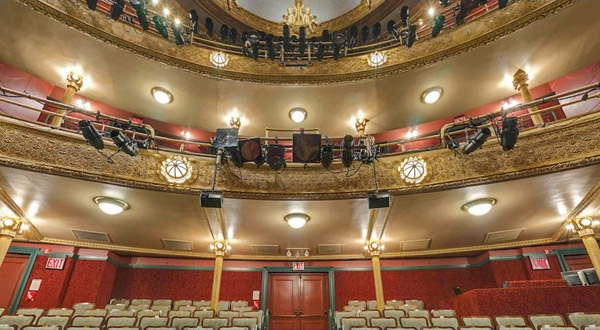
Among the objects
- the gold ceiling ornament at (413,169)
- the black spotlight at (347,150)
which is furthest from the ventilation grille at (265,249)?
the gold ceiling ornament at (413,169)

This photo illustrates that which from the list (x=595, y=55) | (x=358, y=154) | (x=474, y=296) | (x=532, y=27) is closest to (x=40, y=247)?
(x=358, y=154)

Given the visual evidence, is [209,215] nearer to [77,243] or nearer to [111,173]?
[111,173]

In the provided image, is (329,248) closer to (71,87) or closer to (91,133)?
(91,133)

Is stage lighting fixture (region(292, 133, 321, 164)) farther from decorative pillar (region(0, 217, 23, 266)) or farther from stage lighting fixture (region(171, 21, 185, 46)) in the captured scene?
decorative pillar (region(0, 217, 23, 266))

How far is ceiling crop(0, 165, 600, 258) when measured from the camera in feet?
19.4

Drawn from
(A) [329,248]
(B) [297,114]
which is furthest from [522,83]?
(A) [329,248]

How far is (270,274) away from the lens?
1075 cm

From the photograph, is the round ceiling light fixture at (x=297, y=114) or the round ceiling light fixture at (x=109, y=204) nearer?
the round ceiling light fixture at (x=109, y=204)

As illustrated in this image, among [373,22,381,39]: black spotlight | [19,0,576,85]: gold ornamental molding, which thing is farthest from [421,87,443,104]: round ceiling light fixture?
[373,22,381,39]: black spotlight

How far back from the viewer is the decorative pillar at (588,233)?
6.78 metres

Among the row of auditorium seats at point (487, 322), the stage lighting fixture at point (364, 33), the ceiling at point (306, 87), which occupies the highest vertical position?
the stage lighting fixture at point (364, 33)

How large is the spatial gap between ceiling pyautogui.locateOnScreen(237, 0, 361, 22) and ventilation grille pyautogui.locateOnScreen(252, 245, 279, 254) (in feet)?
30.2

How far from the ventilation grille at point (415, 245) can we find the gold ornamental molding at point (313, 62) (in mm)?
5248

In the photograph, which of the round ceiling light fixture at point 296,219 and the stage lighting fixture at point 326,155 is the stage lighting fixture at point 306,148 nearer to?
the stage lighting fixture at point 326,155
